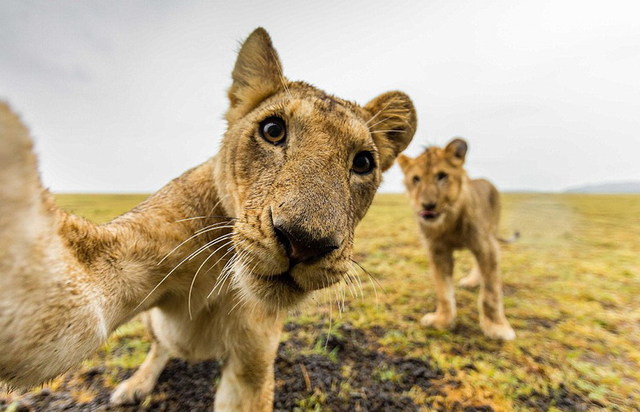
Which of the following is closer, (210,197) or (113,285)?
(113,285)

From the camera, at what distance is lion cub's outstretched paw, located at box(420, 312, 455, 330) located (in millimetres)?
4598

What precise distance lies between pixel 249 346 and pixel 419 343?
97.9 inches

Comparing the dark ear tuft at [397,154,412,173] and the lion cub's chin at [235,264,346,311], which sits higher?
the dark ear tuft at [397,154,412,173]

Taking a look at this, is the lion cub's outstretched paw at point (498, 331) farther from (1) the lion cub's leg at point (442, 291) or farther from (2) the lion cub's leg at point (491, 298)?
(1) the lion cub's leg at point (442, 291)

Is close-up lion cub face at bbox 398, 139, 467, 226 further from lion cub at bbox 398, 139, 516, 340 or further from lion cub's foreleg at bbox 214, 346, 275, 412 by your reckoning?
lion cub's foreleg at bbox 214, 346, 275, 412

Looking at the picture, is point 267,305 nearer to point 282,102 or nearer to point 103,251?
point 103,251

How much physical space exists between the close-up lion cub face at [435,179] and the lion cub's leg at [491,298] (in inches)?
27.6

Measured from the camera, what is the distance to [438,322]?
4.61m

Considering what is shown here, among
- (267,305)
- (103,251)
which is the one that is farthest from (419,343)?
(103,251)

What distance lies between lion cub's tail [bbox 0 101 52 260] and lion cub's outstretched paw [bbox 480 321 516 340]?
183 inches

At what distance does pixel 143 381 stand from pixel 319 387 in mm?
1495

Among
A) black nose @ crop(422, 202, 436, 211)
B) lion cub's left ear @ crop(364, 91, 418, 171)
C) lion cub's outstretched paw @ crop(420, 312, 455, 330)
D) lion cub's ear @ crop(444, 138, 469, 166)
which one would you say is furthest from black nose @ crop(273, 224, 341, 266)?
lion cub's ear @ crop(444, 138, 469, 166)

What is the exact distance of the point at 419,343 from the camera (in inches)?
163

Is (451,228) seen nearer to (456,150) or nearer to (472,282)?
(456,150)
